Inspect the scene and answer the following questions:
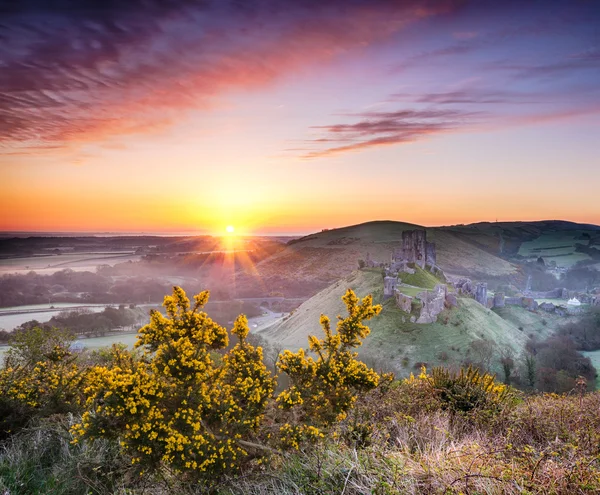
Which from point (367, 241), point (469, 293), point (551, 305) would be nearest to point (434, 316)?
point (469, 293)

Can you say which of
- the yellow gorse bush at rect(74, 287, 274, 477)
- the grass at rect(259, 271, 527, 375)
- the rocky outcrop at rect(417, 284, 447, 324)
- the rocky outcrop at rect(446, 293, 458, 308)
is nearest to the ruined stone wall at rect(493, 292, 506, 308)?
the grass at rect(259, 271, 527, 375)

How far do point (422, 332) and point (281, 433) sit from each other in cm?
3468

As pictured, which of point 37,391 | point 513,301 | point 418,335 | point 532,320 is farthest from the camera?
point 513,301

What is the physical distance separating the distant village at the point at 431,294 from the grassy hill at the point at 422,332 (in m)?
0.98

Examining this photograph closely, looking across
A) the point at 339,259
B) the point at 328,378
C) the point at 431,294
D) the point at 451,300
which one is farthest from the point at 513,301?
the point at 328,378

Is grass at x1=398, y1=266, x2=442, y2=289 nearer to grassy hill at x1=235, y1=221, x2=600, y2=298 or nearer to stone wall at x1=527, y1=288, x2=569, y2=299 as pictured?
grassy hill at x1=235, y1=221, x2=600, y2=298

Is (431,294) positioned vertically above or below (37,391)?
below

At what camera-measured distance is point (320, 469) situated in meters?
4.59

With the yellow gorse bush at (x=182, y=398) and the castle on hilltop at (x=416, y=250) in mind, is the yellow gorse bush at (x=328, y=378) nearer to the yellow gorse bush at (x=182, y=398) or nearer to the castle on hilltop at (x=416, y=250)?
the yellow gorse bush at (x=182, y=398)

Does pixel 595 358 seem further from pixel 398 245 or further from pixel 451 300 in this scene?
pixel 398 245

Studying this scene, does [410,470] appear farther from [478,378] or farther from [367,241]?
[367,241]

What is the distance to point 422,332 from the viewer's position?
38.2 m

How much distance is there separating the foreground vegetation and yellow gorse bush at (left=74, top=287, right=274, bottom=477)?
0.06 ft

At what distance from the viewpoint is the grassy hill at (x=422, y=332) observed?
3581 cm
